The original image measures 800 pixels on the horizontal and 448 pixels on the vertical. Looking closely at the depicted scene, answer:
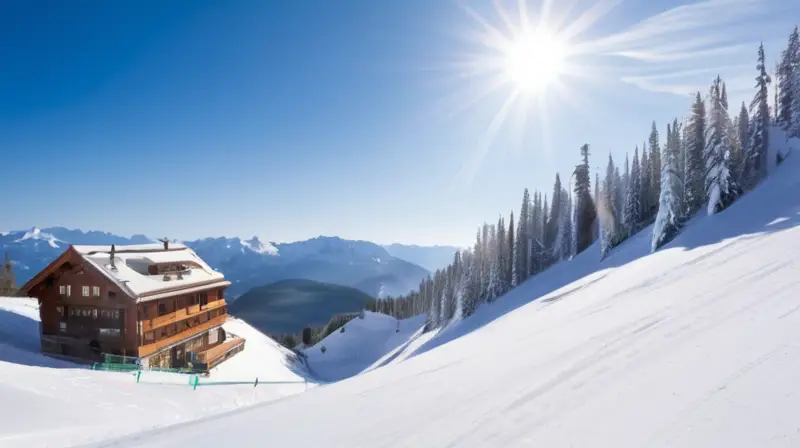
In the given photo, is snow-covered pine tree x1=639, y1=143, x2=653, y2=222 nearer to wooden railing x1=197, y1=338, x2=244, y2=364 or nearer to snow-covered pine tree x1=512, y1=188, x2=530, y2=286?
snow-covered pine tree x1=512, y1=188, x2=530, y2=286

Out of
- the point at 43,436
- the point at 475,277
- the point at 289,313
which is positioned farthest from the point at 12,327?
the point at 289,313

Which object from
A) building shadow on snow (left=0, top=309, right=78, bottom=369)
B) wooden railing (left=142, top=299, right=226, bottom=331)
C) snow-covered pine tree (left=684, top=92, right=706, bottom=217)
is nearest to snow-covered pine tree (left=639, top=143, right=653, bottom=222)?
snow-covered pine tree (left=684, top=92, right=706, bottom=217)

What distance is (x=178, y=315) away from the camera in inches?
1087

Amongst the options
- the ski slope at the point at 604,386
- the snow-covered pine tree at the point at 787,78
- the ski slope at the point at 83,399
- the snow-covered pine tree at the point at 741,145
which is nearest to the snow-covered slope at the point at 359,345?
the ski slope at the point at 83,399

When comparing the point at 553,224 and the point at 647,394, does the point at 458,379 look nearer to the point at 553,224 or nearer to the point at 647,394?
the point at 647,394

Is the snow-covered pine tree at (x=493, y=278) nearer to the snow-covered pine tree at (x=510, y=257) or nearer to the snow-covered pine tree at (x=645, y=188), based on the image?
the snow-covered pine tree at (x=510, y=257)

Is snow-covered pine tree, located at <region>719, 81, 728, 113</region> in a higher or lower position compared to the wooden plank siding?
higher

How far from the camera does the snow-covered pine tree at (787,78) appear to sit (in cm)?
3831

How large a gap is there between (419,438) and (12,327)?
3420 centimetres

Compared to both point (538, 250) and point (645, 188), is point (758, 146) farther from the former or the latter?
point (538, 250)

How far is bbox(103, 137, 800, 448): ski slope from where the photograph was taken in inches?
247

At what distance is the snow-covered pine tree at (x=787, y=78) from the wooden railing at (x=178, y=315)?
194 feet

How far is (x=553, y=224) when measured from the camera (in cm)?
6581

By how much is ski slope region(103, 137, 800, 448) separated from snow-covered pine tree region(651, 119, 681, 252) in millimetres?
17927
